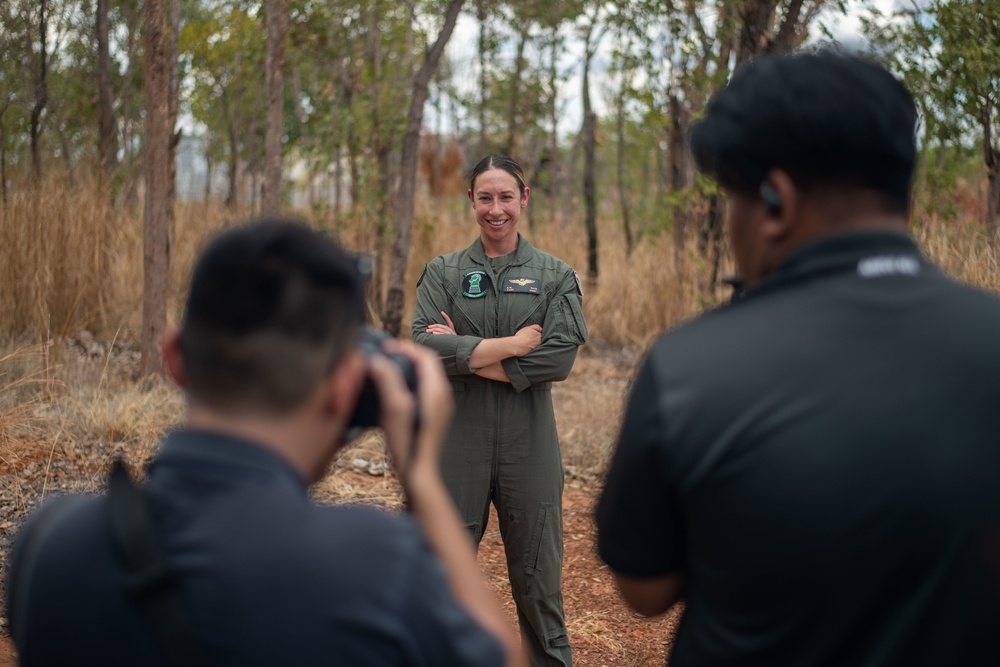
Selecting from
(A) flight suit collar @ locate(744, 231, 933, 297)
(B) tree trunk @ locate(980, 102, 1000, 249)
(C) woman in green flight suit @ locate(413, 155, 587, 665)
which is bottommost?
(C) woman in green flight suit @ locate(413, 155, 587, 665)

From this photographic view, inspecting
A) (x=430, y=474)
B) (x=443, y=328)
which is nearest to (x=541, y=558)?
(x=443, y=328)

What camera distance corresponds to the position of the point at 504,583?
17.4 feet

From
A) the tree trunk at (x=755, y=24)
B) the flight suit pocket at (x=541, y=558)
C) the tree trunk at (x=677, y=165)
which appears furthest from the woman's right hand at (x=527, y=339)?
the tree trunk at (x=677, y=165)

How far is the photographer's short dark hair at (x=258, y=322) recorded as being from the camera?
46.3 inches

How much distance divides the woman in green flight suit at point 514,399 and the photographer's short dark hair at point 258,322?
234 centimetres

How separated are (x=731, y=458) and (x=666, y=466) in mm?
96

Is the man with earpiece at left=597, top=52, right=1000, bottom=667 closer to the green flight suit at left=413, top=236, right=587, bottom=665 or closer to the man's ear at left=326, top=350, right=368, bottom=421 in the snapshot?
the man's ear at left=326, top=350, right=368, bottom=421

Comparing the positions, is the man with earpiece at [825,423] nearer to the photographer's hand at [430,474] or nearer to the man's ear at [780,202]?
the man's ear at [780,202]

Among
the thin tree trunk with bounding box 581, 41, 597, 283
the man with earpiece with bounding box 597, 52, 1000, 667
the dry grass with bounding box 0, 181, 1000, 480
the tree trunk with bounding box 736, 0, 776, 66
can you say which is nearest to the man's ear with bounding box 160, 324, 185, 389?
the man with earpiece with bounding box 597, 52, 1000, 667

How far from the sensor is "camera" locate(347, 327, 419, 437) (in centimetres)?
132

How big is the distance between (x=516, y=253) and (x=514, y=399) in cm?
62

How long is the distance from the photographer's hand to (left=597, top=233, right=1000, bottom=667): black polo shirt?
0.28 meters

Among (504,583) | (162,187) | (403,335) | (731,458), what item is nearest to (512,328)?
(504,583)

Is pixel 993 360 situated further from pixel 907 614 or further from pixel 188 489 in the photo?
pixel 188 489
